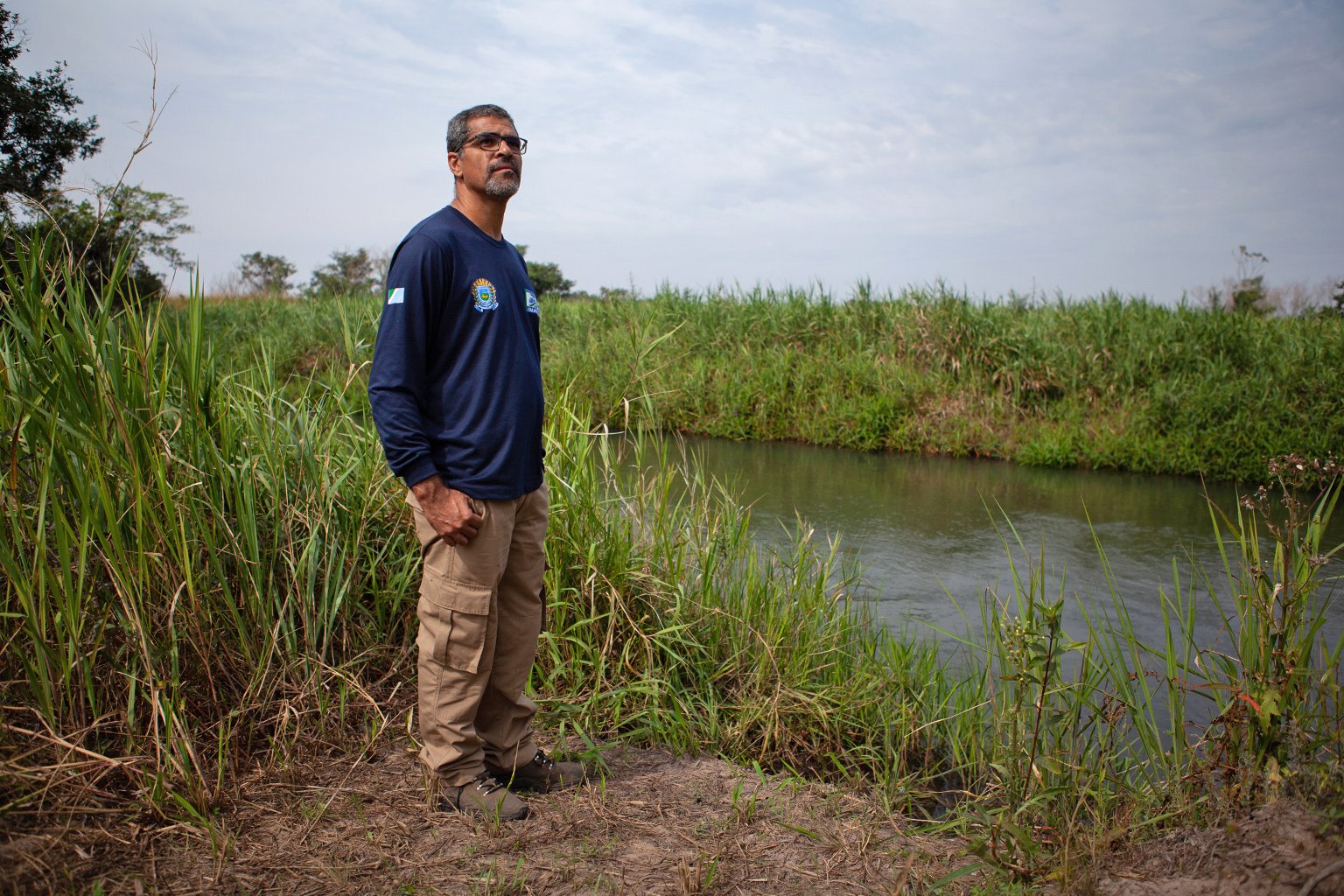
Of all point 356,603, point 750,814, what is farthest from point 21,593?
point 750,814

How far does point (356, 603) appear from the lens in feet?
9.27

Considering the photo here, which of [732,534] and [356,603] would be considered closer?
[356,603]

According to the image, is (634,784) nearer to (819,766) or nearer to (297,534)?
(819,766)

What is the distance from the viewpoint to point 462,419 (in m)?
2.16

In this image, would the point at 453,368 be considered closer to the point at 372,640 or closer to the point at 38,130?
the point at 372,640

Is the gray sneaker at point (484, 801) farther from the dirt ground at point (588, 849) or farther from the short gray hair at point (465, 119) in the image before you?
the short gray hair at point (465, 119)

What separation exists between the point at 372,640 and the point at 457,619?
871 millimetres

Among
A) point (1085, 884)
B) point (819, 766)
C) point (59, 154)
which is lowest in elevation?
point (819, 766)

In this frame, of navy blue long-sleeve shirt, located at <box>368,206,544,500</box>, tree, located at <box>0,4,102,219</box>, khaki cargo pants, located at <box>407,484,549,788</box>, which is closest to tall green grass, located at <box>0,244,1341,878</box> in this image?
khaki cargo pants, located at <box>407,484,549,788</box>

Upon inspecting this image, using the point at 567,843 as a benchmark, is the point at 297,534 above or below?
above

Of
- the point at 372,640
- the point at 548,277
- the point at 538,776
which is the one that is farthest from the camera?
the point at 548,277

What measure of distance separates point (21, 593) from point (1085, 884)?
7.91 ft

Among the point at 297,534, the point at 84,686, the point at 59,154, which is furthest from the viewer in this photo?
the point at 59,154

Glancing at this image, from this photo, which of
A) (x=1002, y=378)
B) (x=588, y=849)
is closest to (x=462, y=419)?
(x=588, y=849)
